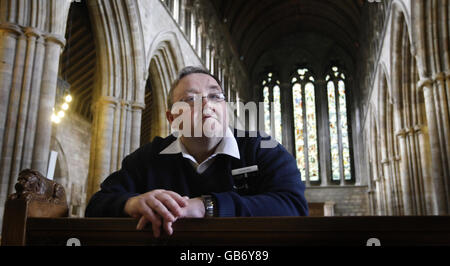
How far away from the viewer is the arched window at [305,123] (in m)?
18.9

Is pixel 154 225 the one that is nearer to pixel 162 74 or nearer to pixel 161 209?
pixel 161 209

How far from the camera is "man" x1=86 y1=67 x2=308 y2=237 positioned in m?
1.46

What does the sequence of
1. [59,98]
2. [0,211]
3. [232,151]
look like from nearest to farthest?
[232,151], [0,211], [59,98]

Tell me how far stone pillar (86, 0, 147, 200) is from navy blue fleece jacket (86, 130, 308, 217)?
5809mm

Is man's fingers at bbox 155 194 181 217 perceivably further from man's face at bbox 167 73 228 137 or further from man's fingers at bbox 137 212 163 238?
man's face at bbox 167 73 228 137

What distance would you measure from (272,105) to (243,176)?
18366mm

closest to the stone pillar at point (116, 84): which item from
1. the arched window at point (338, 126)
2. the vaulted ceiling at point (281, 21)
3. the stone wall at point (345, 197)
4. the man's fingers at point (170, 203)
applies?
the man's fingers at point (170, 203)

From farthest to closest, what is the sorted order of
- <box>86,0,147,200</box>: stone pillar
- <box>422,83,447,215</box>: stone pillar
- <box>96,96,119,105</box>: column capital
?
1. <box>96,96,119,105</box>: column capital
2. <box>86,0,147,200</box>: stone pillar
3. <box>422,83,447,215</box>: stone pillar

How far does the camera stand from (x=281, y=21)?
19.2 meters

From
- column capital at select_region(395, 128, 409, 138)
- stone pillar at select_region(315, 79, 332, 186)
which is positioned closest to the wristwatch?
column capital at select_region(395, 128, 409, 138)

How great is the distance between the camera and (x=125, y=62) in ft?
25.7
